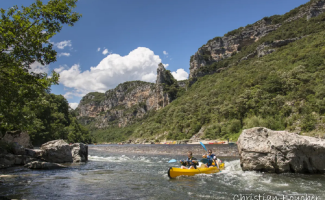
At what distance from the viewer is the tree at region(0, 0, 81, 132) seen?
25.1 feet

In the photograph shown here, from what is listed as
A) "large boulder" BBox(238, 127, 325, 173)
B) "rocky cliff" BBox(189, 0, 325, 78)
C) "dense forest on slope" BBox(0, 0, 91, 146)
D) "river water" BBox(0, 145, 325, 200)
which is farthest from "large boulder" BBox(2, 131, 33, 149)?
"rocky cliff" BBox(189, 0, 325, 78)

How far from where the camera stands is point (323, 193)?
30.5 feet

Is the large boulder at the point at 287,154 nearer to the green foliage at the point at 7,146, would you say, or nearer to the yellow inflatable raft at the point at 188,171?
the yellow inflatable raft at the point at 188,171

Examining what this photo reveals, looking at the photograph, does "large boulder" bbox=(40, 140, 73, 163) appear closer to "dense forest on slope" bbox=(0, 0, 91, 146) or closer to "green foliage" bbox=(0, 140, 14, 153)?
"green foliage" bbox=(0, 140, 14, 153)

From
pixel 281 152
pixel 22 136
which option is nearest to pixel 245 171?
pixel 281 152

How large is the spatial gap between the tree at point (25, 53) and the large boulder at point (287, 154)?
12998 mm

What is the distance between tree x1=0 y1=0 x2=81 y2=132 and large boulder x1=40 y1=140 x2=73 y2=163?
13039 millimetres

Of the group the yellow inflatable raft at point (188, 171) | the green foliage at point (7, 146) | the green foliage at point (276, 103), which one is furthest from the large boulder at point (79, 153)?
the green foliage at point (276, 103)

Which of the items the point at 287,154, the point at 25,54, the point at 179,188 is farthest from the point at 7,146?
the point at 287,154

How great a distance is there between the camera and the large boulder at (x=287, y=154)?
42.4ft

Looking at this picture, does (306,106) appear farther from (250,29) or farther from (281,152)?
(250,29)

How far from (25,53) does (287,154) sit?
1514cm

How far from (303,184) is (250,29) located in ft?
592

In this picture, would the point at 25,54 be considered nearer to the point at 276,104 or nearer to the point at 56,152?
the point at 56,152
